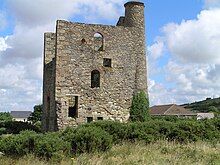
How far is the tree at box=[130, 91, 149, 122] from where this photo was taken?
27.8 meters

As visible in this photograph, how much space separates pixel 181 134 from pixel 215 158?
4429 millimetres

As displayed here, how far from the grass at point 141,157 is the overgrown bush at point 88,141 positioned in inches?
13.5

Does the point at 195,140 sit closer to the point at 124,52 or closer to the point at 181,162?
the point at 181,162

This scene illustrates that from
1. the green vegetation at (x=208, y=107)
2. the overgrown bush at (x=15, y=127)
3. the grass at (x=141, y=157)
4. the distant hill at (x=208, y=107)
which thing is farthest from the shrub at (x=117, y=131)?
the distant hill at (x=208, y=107)

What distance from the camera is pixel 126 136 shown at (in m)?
16.3

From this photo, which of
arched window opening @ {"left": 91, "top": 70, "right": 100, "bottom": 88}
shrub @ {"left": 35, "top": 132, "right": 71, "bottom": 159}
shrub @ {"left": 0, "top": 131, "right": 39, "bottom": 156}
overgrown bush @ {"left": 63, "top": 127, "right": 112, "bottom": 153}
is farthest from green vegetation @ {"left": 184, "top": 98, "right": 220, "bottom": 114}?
shrub @ {"left": 35, "top": 132, "right": 71, "bottom": 159}

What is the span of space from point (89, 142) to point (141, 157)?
2.01 m

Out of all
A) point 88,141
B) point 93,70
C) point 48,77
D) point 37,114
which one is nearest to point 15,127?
point 48,77

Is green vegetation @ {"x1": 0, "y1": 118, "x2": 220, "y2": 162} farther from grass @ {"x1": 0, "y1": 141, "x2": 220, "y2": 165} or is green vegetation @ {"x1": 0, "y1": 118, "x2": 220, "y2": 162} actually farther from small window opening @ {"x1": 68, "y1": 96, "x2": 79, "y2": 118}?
small window opening @ {"x1": 68, "y1": 96, "x2": 79, "y2": 118}

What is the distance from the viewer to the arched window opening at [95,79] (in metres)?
27.5

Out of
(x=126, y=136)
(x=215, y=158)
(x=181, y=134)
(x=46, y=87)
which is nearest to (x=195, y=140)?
(x=181, y=134)

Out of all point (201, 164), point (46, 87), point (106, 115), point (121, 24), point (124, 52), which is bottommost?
point (201, 164)

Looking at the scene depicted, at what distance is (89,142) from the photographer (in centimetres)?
1345

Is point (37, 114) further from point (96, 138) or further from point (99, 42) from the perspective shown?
point (96, 138)
